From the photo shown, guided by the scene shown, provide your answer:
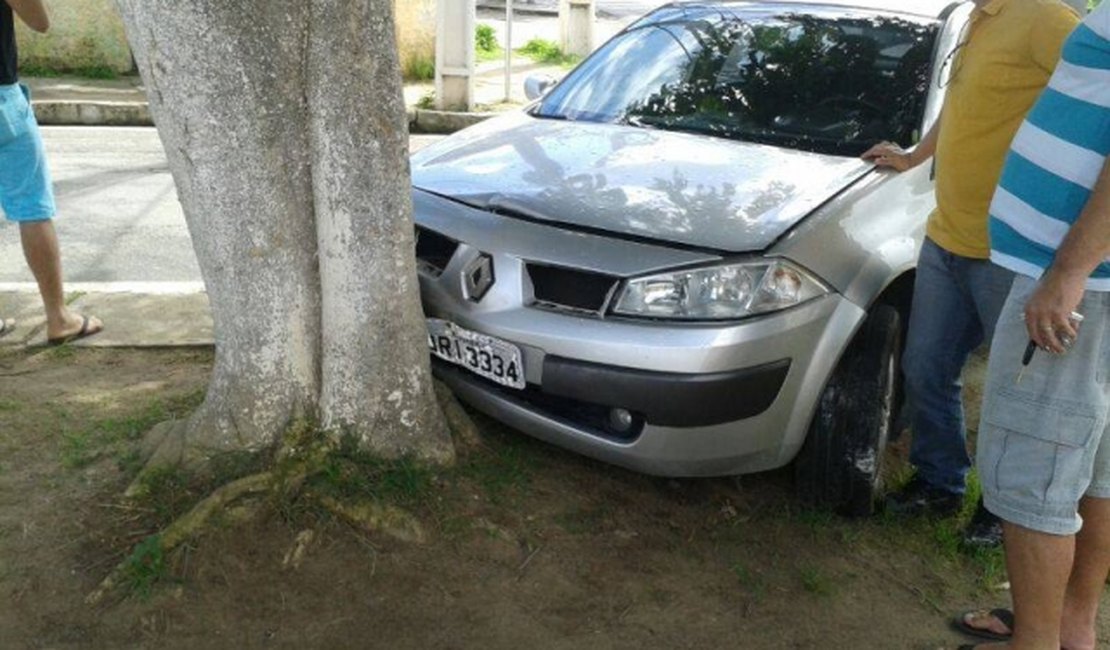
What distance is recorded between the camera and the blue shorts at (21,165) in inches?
174

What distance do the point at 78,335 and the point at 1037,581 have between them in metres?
3.78

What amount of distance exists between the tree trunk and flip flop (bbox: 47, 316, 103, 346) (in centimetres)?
162

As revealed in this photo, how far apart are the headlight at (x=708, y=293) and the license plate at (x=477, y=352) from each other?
390mm

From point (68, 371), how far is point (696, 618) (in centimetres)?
269

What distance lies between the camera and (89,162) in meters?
8.62

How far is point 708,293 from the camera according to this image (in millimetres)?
3264

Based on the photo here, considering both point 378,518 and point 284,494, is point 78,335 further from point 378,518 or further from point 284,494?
point 378,518

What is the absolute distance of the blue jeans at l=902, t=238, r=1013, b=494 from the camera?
3.31 meters

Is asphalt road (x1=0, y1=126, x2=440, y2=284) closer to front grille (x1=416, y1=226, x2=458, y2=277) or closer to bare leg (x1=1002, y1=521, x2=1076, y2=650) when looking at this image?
front grille (x1=416, y1=226, x2=458, y2=277)

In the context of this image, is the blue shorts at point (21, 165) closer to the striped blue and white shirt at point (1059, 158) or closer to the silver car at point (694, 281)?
the silver car at point (694, 281)

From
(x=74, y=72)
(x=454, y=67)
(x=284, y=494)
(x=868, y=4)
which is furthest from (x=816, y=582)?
(x=74, y=72)

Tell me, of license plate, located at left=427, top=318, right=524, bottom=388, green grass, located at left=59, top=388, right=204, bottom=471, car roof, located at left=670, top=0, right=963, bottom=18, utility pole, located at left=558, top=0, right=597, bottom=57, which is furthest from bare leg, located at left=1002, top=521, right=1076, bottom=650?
utility pole, located at left=558, top=0, right=597, bottom=57

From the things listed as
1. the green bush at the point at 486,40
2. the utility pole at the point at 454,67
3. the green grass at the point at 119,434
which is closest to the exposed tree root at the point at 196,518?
the green grass at the point at 119,434

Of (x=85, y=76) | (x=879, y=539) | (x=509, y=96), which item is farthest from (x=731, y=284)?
(x=85, y=76)
